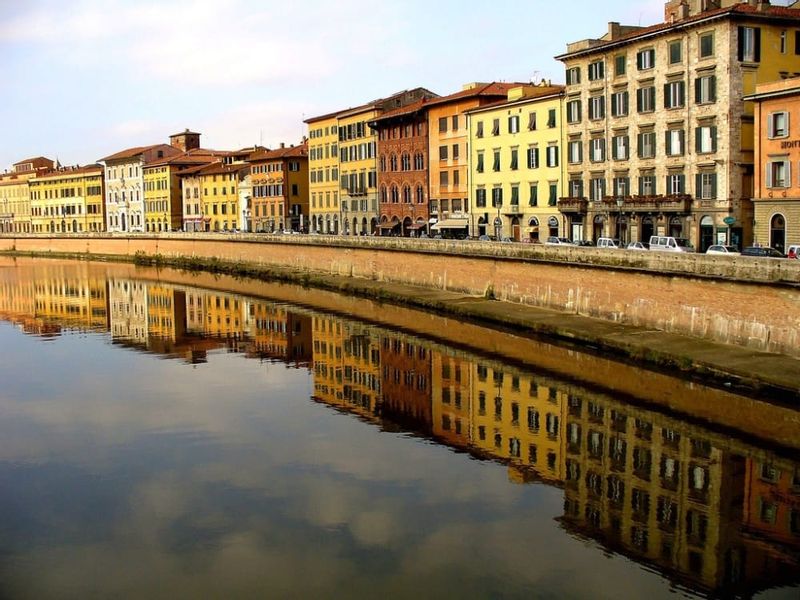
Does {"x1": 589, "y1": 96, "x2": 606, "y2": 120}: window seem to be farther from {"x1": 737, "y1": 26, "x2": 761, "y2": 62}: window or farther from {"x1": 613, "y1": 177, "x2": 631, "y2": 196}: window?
{"x1": 737, "y1": 26, "x2": 761, "y2": 62}: window

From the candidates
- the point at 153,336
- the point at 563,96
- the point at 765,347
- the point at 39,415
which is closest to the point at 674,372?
the point at 765,347

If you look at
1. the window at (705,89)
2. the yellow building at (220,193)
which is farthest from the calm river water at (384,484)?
the yellow building at (220,193)

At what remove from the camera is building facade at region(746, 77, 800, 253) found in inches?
1644

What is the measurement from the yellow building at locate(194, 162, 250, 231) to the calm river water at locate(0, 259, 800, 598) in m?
76.0

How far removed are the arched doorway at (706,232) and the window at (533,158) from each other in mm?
15245

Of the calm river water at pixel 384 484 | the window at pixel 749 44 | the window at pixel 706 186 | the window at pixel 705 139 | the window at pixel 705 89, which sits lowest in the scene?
the calm river water at pixel 384 484

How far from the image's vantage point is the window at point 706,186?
4862 cm

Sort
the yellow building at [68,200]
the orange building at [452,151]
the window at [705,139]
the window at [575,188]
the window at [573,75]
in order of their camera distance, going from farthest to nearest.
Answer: the yellow building at [68,200], the orange building at [452,151], the window at [575,188], the window at [573,75], the window at [705,139]

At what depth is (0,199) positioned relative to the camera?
170000 millimetres

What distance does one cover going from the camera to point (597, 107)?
5669 cm

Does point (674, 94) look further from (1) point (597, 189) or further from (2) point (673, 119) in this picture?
(1) point (597, 189)

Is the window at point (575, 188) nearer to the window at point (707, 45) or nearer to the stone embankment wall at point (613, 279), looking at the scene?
the stone embankment wall at point (613, 279)

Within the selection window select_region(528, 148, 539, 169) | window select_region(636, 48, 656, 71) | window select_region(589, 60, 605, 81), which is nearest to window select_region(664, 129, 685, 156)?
window select_region(636, 48, 656, 71)

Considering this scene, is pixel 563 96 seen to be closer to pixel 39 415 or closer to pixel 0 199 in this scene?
pixel 39 415
